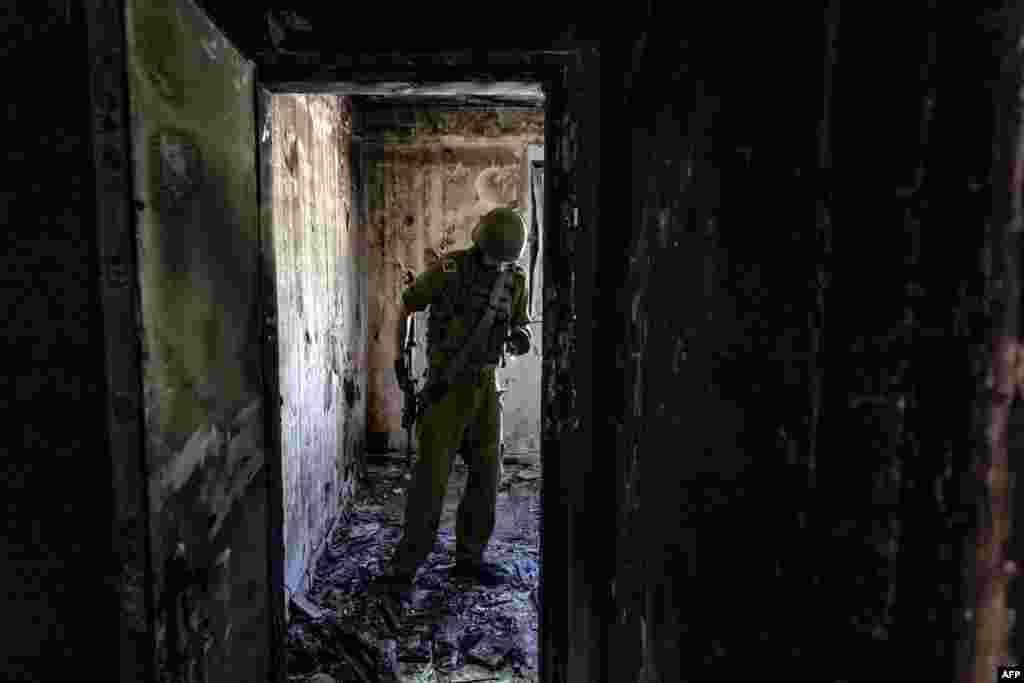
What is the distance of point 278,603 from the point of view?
5.10 feet

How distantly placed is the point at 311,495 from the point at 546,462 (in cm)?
180

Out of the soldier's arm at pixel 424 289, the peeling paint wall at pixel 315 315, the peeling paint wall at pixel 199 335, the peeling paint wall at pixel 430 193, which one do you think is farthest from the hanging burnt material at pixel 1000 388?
the peeling paint wall at pixel 430 193

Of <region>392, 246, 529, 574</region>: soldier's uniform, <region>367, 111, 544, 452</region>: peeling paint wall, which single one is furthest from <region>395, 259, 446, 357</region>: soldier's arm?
<region>367, 111, 544, 452</region>: peeling paint wall

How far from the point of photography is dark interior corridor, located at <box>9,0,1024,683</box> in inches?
17.6

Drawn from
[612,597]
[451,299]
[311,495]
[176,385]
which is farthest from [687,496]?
[311,495]

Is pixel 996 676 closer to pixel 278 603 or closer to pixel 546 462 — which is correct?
pixel 546 462

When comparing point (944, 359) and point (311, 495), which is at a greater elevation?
point (944, 359)

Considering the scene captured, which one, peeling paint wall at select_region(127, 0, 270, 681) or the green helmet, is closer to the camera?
peeling paint wall at select_region(127, 0, 270, 681)

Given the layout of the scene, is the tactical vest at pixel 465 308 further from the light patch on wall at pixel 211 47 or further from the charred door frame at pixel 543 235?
the light patch on wall at pixel 211 47

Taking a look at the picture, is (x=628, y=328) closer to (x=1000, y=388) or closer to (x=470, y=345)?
(x=1000, y=388)

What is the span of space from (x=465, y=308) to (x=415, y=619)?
1357 mm

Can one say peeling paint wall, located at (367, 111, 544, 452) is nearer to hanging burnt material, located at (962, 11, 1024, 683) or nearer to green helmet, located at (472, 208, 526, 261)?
green helmet, located at (472, 208, 526, 261)

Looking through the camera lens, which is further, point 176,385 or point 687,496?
point 176,385

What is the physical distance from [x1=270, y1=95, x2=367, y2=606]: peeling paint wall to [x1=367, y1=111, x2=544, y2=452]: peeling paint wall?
317mm
